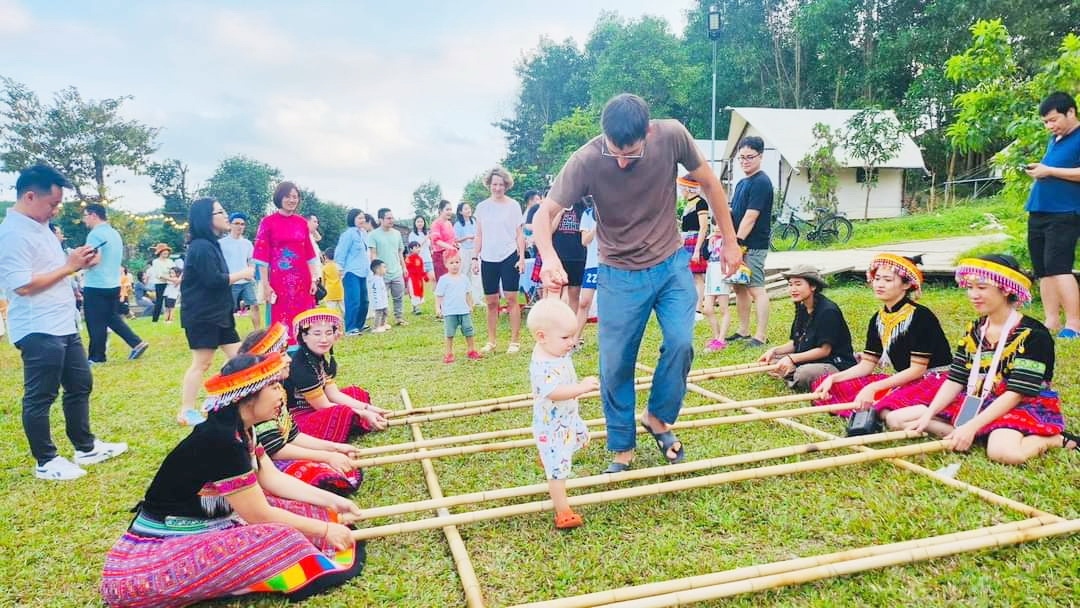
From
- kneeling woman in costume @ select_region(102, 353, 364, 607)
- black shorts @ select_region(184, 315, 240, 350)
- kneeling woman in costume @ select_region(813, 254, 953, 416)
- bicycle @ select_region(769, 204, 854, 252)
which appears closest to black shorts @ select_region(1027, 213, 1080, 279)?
kneeling woman in costume @ select_region(813, 254, 953, 416)

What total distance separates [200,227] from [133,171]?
36205mm

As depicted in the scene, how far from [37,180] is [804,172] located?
25287 millimetres

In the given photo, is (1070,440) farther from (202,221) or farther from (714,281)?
(202,221)

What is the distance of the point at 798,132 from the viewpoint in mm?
26266

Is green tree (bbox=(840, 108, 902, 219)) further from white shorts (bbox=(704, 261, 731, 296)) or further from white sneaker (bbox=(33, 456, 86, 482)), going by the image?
white sneaker (bbox=(33, 456, 86, 482))

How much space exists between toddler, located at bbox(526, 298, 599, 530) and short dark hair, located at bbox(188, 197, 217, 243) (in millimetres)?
3300

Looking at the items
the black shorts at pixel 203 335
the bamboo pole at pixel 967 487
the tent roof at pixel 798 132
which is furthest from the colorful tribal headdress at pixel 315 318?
the tent roof at pixel 798 132

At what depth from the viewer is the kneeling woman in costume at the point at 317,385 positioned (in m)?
4.14

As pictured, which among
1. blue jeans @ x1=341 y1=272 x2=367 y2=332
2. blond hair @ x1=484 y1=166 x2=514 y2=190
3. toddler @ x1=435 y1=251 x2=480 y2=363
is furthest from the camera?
blue jeans @ x1=341 y1=272 x2=367 y2=332

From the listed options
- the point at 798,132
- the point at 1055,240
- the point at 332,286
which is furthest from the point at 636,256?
the point at 798,132

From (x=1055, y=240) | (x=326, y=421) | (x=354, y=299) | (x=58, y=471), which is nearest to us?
(x=58, y=471)

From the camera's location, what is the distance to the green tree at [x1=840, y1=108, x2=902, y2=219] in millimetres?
21891

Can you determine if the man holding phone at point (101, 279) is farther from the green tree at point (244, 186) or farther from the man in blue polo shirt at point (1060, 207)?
the green tree at point (244, 186)

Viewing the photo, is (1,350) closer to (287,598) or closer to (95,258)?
(95,258)
